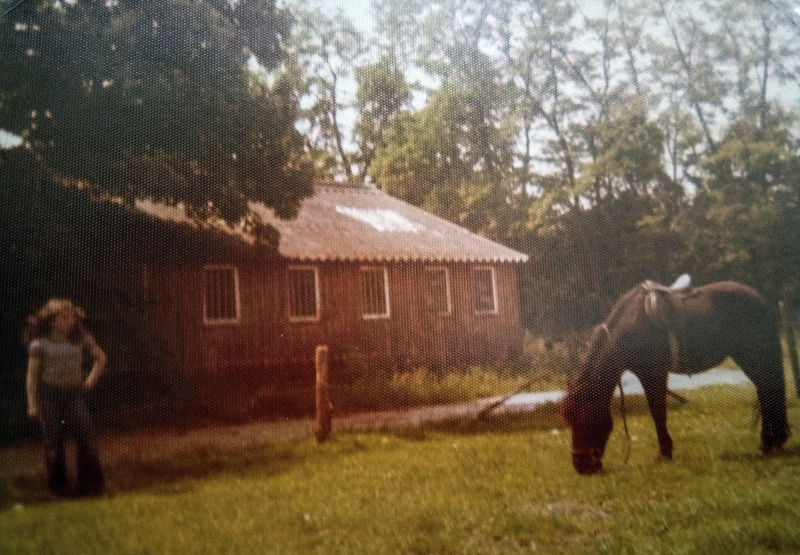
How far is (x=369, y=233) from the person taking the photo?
2.08m

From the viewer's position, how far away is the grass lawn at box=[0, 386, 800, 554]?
174cm

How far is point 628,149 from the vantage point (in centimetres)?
223

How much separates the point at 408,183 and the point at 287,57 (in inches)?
28.4

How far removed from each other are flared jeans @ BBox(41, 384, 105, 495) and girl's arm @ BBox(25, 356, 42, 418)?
0.09ft

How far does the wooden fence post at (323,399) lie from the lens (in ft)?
6.40

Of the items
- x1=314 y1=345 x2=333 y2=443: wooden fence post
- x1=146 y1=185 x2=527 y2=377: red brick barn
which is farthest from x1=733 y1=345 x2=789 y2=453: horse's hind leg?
x1=314 y1=345 x2=333 y2=443: wooden fence post

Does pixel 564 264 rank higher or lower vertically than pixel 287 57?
lower

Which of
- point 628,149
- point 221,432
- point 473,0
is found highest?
point 473,0

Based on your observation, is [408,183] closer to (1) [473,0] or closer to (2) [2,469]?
(1) [473,0]

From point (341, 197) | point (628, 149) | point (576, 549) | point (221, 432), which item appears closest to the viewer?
point (576, 549)

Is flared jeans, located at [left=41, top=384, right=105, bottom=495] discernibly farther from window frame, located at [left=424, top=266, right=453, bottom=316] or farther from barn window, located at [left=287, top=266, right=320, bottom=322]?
window frame, located at [left=424, top=266, right=453, bottom=316]

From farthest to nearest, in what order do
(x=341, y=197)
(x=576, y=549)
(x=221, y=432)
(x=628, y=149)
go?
(x=628, y=149), (x=341, y=197), (x=221, y=432), (x=576, y=549)

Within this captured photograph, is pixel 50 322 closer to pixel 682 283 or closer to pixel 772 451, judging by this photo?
pixel 682 283

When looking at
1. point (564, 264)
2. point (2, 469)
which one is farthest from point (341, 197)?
point (2, 469)
